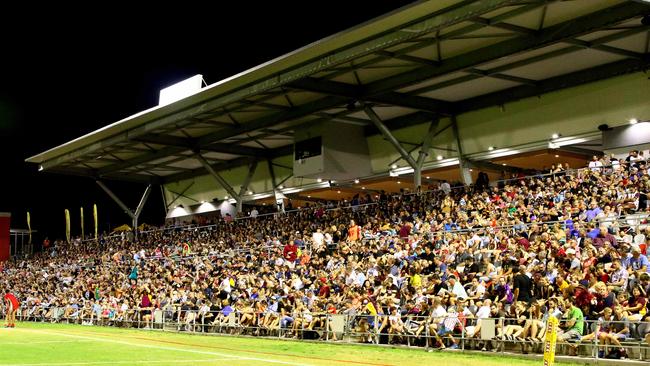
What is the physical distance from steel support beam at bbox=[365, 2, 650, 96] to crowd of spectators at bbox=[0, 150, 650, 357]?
4234 mm

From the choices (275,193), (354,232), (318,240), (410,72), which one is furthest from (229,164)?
(410,72)

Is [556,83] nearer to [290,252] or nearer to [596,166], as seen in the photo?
[596,166]

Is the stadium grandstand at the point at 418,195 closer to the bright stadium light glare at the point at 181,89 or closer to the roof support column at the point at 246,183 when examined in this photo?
the roof support column at the point at 246,183

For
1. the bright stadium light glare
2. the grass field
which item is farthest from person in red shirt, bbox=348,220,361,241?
the bright stadium light glare

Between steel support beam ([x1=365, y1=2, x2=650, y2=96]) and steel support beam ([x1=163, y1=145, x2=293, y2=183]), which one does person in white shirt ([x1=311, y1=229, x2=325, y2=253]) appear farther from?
steel support beam ([x1=163, y1=145, x2=293, y2=183])

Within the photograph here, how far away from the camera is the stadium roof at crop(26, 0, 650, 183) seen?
23859 mm

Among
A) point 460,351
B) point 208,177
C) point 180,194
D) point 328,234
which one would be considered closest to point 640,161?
point 460,351

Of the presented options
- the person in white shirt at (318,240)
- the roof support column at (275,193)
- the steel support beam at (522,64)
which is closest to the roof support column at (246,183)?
the roof support column at (275,193)

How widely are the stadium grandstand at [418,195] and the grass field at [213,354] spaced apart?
529 mm

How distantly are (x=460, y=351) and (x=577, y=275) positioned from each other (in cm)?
306

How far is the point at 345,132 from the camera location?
124 ft

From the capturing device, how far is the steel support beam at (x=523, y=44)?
22.8 m

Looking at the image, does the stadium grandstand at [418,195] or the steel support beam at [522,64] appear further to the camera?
the steel support beam at [522,64]

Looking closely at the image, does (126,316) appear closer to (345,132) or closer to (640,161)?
(345,132)
